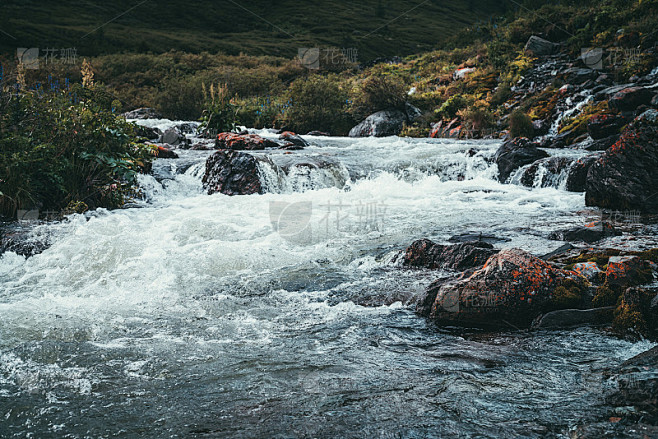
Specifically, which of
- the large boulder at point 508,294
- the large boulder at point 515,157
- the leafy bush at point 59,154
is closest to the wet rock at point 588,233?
the large boulder at point 508,294

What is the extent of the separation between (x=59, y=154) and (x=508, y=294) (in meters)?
7.18

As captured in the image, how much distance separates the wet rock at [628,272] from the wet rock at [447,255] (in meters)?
1.26

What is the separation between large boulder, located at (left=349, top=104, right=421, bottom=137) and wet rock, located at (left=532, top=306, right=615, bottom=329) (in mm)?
16884

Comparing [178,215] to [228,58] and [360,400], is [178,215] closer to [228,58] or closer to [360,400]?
[360,400]

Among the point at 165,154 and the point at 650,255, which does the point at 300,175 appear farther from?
the point at 650,255

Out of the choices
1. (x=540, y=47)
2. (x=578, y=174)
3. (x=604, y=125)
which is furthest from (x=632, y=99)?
(x=540, y=47)

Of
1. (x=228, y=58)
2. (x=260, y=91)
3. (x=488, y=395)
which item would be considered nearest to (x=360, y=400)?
(x=488, y=395)

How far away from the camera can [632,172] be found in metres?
8.00

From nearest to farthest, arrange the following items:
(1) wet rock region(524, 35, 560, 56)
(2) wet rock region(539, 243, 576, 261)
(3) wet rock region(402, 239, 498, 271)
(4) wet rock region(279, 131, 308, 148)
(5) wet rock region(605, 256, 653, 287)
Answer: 1. (5) wet rock region(605, 256, 653, 287)
2. (2) wet rock region(539, 243, 576, 261)
3. (3) wet rock region(402, 239, 498, 271)
4. (4) wet rock region(279, 131, 308, 148)
5. (1) wet rock region(524, 35, 560, 56)

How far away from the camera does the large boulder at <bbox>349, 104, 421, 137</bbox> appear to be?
2050 centimetres

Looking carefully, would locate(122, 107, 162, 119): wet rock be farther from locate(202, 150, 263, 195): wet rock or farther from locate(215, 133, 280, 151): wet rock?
locate(202, 150, 263, 195): wet rock

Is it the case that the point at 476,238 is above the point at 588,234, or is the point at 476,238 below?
below

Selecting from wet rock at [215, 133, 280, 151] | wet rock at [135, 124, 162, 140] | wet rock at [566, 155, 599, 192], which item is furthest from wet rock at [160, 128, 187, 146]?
wet rock at [566, 155, 599, 192]

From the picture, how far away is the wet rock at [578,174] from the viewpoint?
10.3m
